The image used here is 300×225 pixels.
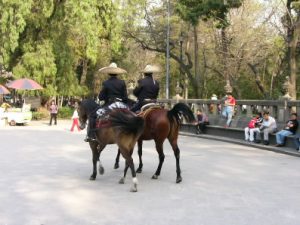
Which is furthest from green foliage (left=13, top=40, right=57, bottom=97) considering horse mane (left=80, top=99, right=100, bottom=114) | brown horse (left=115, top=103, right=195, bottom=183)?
brown horse (left=115, top=103, right=195, bottom=183)

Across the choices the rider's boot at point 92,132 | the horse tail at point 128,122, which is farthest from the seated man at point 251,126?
the horse tail at point 128,122

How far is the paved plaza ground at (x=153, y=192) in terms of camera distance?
293 inches

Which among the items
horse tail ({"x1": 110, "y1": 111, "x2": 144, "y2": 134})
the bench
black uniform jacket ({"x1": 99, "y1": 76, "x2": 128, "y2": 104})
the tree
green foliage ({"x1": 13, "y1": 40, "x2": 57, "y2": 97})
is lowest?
the bench

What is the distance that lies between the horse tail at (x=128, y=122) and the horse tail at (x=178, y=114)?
3.63ft

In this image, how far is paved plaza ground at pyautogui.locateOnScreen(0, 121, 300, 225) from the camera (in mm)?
7430

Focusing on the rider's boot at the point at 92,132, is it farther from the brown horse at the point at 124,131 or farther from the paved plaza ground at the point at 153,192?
the paved plaza ground at the point at 153,192

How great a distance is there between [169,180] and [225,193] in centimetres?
177

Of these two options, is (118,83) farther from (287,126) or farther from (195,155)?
(287,126)

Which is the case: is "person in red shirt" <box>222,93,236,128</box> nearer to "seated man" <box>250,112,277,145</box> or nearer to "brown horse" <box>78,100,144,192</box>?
"seated man" <box>250,112,277,145</box>

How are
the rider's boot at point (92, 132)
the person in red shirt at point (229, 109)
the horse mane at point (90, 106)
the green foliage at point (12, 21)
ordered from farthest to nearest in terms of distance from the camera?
1. the green foliage at point (12, 21)
2. the person in red shirt at point (229, 109)
3. the horse mane at point (90, 106)
4. the rider's boot at point (92, 132)

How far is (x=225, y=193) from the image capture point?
9.36 metres

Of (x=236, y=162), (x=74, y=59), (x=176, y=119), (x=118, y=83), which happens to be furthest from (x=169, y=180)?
(x=74, y=59)

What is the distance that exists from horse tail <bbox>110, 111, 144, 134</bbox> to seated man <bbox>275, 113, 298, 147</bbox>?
843 cm

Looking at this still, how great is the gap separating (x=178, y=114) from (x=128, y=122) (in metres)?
1.49
